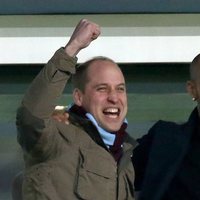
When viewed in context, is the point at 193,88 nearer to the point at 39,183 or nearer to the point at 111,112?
the point at 111,112

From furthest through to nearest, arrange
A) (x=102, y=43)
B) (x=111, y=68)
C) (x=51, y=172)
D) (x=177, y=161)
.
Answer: (x=102, y=43)
(x=177, y=161)
(x=111, y=68)
(x=51, y=172)

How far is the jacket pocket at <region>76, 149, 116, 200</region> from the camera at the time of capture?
10.6 feet

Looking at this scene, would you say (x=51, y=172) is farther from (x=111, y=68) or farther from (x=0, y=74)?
(x=0, y=74)

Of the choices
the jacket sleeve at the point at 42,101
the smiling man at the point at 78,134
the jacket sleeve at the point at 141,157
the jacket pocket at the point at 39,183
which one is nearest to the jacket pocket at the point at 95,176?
the smiling man at the point at 78,134

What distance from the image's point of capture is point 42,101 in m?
3.02

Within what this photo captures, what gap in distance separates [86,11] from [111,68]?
1.02 m

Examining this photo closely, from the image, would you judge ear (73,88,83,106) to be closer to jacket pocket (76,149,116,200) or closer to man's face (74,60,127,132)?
man's face (74,60,127,132)

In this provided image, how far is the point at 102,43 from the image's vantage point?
14.3ft

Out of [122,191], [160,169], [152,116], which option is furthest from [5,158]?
[122,191]

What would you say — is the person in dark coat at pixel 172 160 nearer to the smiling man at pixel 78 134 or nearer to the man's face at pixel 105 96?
the smiling man at pixel 78 134

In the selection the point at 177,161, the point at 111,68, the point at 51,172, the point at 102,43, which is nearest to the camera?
the point at 51,172

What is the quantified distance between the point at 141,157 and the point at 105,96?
22.3 inches

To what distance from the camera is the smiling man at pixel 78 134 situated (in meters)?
3.04

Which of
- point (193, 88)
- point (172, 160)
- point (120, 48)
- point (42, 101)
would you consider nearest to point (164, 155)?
point (172, 160)
